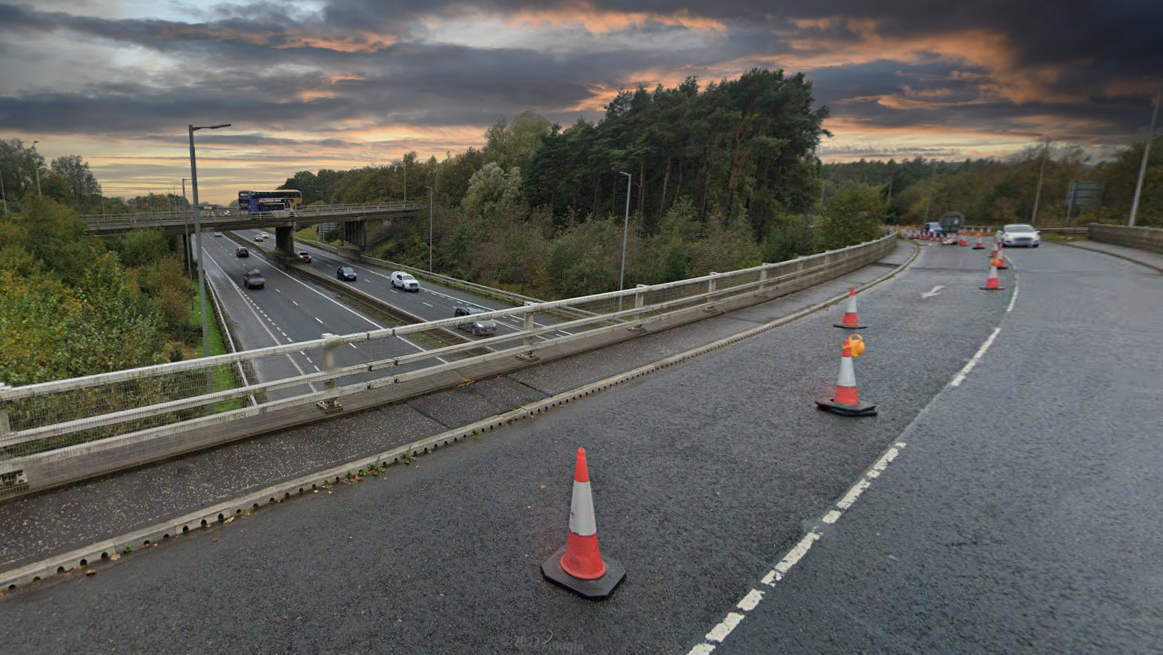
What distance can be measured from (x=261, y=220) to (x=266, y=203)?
308 centimetres

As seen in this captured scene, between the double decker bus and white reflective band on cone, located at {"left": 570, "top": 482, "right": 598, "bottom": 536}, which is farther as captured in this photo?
the double decker bus

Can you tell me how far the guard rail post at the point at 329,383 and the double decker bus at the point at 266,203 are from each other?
219 feet

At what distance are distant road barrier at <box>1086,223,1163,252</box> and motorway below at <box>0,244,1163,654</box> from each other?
3031 centimetres

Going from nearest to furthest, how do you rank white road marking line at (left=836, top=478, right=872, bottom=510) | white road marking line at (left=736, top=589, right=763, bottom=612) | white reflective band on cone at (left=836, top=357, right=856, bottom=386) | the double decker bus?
white road marking line at (left=736, top=589, right=763, bottom=612)
white road marking line at (left=836, top=478, right=872, bottom=510)
white reflective band on cone at (left=836, top=357, right=856, bottom=386)
the double decker bus

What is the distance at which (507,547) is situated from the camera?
410 cm

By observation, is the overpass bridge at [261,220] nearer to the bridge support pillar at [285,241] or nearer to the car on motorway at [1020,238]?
the bridge support pillar at [285,241]

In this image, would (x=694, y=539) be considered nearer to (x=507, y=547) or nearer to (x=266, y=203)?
(x=507, y=547)

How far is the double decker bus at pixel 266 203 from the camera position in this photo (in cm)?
6394

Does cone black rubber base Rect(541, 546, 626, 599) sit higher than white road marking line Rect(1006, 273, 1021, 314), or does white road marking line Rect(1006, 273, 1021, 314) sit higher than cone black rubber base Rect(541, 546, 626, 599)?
white road marking line Rect(1006, 273, 1021, 314)

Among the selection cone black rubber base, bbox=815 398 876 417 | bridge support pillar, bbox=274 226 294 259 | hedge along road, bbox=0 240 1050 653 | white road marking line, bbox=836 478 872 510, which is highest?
cone black rubber base, bbox=815 398 876 417

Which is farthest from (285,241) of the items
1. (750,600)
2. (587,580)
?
(750,600)

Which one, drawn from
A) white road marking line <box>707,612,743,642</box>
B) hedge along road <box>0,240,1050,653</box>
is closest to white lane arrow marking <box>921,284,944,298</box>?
hedge along road <box>0,240,1050,653</box>

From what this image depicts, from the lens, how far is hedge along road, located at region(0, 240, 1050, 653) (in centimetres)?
327

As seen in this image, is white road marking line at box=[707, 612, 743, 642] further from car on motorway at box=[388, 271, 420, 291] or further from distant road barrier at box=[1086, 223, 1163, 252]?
car on motorway at box=[388, 271, 420, 291]
